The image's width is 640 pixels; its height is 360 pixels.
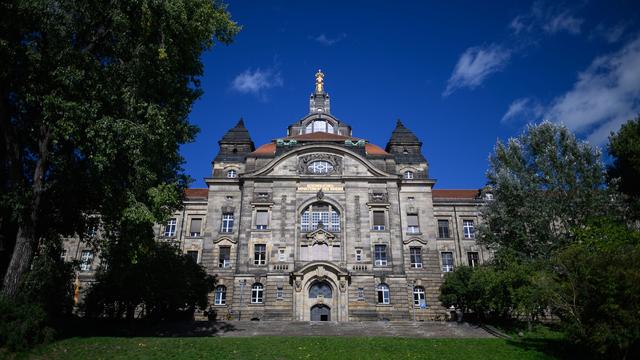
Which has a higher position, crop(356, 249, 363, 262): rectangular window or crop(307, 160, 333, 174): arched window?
crop(307, 160, 333, 174): arched window

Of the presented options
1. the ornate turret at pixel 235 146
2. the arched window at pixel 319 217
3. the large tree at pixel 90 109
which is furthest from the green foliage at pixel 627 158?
the ornate turret at pixel 235 146

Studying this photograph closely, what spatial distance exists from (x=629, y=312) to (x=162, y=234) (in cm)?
3568

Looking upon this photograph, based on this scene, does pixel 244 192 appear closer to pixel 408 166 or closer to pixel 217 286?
pixel 217 286

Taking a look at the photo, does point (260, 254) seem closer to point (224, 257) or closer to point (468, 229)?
point (224, 257)

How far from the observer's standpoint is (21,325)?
15859 millimetres

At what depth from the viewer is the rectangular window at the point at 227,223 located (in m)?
39.1

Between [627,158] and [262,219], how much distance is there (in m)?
27.1

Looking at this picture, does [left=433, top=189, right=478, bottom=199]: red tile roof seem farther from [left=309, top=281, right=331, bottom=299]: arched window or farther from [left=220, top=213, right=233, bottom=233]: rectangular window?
[left=220, top=213, right=233, bottom=233]: rectangular window

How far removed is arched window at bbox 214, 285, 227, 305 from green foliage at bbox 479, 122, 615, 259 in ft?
67.5

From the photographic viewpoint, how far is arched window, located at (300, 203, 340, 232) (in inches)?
1468

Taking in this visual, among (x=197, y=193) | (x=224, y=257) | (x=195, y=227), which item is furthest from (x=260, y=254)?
(x=197, y=193)

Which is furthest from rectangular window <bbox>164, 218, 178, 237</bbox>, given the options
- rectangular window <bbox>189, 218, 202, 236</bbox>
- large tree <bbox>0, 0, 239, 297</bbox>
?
large tree <bbox>0, 0, 239, 297</bbox>

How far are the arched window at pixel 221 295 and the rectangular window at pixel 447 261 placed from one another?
62.0 ft

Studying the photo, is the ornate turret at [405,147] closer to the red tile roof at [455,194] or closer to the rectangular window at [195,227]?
the red tile roof at [455,194]
